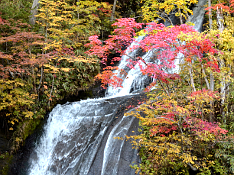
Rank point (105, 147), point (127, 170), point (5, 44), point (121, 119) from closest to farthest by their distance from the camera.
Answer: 1. point (127, 170)
2. point (105, 147)
3. point (121, 119)
4. point (5, 44)

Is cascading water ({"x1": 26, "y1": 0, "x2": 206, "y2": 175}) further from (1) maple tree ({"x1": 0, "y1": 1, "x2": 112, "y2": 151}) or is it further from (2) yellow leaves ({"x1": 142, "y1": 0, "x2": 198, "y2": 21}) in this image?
(2) yellow leaves ({"x1": 142, "y1": 0, "x2": 198, "y2": 21})

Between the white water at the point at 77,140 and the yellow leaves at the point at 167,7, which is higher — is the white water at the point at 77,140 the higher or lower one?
the lower one

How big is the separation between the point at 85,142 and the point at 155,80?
16.8 feet

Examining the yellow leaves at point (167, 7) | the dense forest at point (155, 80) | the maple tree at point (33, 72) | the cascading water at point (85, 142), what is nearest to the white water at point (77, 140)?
the cascading water at point (85, 142)

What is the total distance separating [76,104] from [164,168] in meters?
5.69

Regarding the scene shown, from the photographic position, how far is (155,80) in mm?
9383

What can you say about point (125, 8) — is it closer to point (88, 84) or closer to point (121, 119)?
point (88, 84)

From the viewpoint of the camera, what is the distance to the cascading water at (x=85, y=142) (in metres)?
5.96

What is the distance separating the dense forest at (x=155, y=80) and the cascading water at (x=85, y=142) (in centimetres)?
67

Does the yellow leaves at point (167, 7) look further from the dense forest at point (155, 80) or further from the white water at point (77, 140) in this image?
the white water at point (77, 140)

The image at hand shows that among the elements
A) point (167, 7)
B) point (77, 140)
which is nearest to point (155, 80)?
point (167, 7)

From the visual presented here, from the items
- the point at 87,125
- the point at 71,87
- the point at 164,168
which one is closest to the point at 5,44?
the point at 71,87

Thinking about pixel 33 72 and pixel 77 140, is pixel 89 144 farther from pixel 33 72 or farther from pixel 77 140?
pixel 33 72

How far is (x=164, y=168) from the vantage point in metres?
5.17
